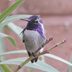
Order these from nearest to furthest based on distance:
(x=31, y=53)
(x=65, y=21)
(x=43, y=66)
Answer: (x=31, y=53)
(x=43, y=66)
(x=65, y=21)

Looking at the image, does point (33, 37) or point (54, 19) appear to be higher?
point (33, 37)

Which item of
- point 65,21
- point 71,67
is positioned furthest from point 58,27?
point 71,67

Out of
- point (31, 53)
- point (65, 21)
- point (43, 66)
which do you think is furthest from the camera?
point (65, 21)

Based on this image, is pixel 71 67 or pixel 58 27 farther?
pixel 58 27

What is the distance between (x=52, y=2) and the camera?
4.25 ft

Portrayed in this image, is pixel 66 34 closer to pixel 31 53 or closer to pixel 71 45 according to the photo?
pixel 71 45

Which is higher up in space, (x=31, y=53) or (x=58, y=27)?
(x=31, y=53)

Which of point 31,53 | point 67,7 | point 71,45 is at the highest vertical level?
point 31,53

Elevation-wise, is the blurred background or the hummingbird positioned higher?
the hummingbird

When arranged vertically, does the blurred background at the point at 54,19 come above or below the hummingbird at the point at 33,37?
below

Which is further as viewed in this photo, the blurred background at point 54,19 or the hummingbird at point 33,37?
the blurred background at point 54,19

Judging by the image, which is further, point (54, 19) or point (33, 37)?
point (54, 19)

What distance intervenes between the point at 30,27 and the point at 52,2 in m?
0.69

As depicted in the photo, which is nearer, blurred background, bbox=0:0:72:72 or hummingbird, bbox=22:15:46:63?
hummingbird, bbox=22:15:46:63
